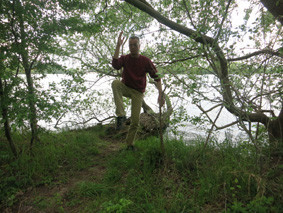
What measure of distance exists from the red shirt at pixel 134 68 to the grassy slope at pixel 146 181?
4.07ft

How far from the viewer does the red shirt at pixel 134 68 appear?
298 cm

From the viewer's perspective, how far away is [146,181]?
224 cm

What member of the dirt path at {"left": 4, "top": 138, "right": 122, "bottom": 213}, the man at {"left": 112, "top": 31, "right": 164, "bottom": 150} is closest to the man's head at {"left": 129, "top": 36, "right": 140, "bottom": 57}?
the man at {"left": 112, "top": 31, "right": 164, "bottom": 150}

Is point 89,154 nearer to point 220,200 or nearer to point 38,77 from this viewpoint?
point 38,77

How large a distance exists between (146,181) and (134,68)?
6.17 feet

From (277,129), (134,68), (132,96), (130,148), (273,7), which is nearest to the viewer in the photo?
(273,7)

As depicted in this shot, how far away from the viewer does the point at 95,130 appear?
17.8 ft

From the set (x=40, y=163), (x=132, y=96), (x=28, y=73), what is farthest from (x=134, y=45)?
(x=40, y=163)

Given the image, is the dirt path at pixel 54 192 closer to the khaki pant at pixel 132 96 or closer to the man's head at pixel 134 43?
the khaki pant at pixel 132 96

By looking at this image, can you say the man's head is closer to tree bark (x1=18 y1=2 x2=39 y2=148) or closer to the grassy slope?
tree bark (x1=18 y1=2 x2=39 y2=148)

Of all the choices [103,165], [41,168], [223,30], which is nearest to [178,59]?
[223,30]

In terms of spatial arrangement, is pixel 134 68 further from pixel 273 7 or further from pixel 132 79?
pixel 273 7

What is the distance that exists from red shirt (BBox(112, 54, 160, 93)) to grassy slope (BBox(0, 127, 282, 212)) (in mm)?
1241

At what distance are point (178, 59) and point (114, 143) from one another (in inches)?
103
